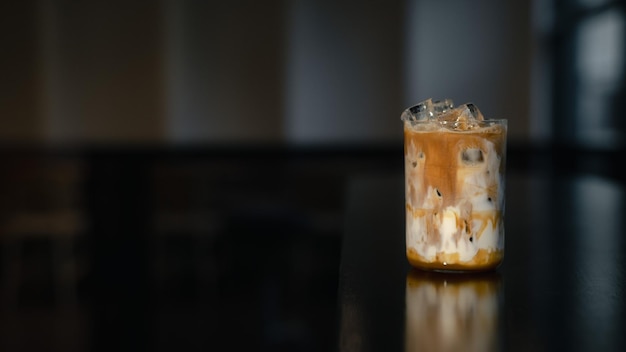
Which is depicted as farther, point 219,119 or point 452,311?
point 219,119

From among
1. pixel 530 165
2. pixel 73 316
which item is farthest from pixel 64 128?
pixel 530 165

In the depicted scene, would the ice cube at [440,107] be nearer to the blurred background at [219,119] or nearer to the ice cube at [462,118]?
the ice cube at [462,118]

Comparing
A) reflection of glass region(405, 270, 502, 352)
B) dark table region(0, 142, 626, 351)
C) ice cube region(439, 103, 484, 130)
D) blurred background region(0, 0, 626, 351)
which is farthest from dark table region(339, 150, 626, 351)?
blurred background region(0, 0, 626, 351)

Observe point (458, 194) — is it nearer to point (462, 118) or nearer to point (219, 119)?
point (462, 118)

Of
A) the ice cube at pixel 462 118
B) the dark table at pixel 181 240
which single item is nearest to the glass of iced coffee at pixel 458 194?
the ice cube at pixel 462 118

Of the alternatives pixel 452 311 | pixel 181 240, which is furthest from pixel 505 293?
pixel 181 240
